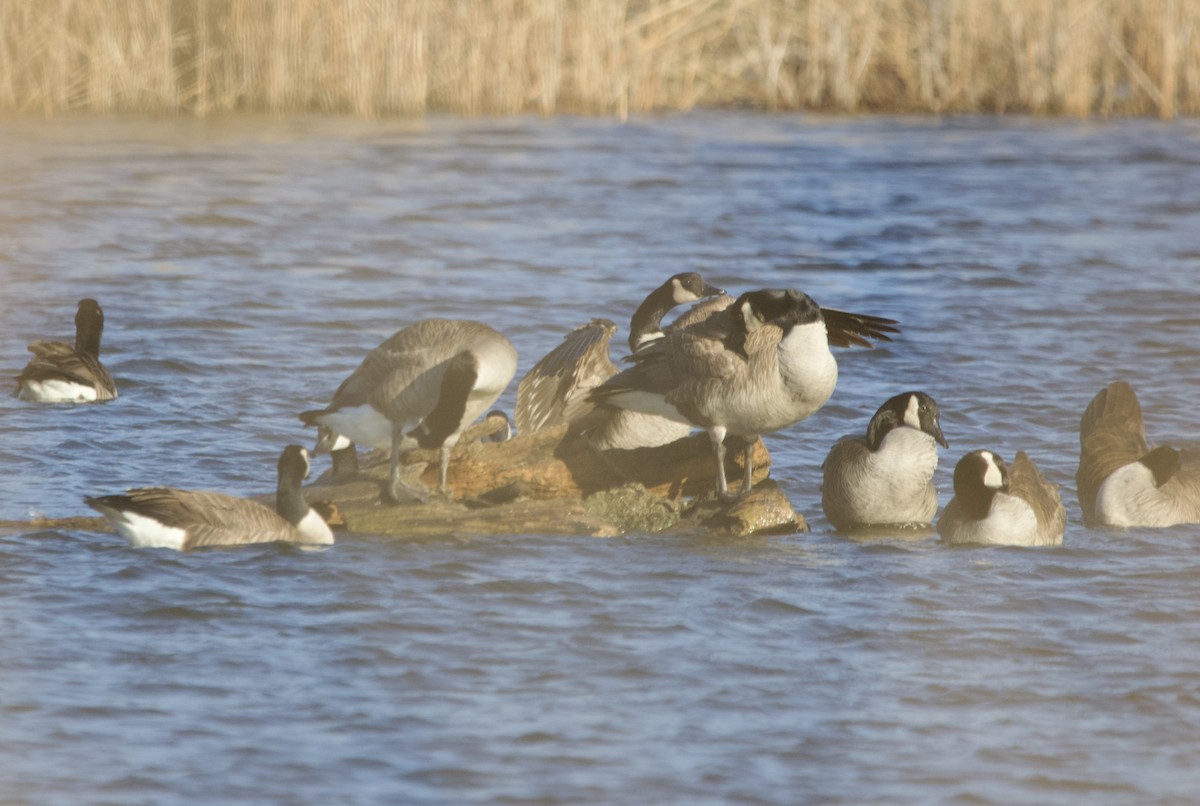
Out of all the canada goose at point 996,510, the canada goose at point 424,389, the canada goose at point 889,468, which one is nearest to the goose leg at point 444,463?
the canada goose at point 424,389

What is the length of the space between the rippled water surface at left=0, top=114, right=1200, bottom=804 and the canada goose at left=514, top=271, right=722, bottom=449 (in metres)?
1.06

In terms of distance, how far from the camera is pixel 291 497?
8.12 m

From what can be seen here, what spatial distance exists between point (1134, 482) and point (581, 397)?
323 centimetres

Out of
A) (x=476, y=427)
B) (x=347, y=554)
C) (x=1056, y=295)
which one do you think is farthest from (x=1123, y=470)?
(x=1056, y=295)

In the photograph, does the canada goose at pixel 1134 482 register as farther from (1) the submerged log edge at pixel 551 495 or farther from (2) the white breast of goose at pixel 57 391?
(2) the white breast of goose at pixel 57 391

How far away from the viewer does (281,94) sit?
2316 centimetres

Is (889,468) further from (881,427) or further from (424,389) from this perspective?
Answer: (424,389)

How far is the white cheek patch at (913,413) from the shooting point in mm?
8859

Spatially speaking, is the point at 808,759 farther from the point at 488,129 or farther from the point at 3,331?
the point at 488,129

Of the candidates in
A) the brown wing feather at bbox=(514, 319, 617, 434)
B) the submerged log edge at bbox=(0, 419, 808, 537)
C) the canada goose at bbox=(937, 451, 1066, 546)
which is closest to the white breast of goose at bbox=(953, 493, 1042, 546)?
the canada goose at bbox=(937, 451, 1066, 546)

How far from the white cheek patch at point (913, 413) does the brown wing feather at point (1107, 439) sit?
130cm

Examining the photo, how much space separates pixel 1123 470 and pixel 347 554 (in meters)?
4.44

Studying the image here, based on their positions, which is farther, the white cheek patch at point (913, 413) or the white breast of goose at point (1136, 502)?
the white breast of goose at point (1136, 502)

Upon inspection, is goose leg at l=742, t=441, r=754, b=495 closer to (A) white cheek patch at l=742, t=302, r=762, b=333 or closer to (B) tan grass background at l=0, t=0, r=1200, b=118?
(A) white cheek patch at l=742, t=302, r=762, b=333
